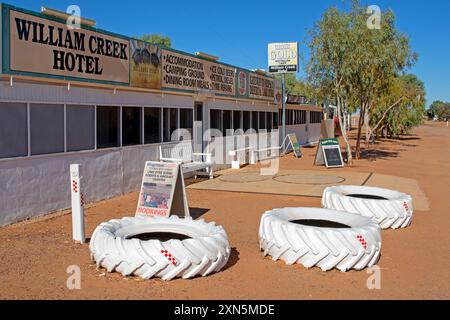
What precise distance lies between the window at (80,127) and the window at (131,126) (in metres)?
1.25

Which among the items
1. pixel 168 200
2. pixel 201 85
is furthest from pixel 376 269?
pixel 201 85

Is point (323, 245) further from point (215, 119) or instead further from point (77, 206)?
point (215, 119)

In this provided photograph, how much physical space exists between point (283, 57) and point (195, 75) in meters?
11.0

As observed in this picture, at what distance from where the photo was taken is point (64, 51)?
8.94 metres

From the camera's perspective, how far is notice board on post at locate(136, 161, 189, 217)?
25.6 ft

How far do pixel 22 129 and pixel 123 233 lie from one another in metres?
3.51

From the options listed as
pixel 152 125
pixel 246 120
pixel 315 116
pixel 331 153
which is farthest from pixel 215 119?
pixel 315 116

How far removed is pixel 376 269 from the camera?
557cm

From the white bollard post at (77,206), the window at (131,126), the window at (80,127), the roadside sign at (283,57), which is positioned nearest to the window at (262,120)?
the roadside sign at (283,57)

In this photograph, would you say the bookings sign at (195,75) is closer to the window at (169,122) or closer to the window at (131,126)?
the window at (169,122)

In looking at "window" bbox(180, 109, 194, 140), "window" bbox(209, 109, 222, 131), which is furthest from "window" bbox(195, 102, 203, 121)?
"window" bbox(209, 109, 222, 131)
